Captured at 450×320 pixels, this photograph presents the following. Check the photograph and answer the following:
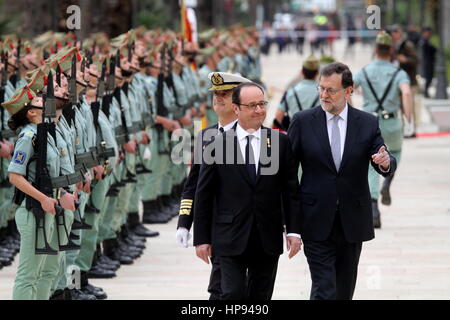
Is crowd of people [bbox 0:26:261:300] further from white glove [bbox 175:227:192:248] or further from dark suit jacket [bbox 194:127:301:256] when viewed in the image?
dark suit jacket [bbox 194:127:301:256]

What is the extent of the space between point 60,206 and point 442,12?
22.1 meters

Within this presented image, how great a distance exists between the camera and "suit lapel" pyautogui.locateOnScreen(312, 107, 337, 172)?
9227 mm

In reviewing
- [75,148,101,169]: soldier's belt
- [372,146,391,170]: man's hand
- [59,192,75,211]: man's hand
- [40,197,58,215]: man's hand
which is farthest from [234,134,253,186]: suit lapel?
[75,148,101,169]: soldier's belt

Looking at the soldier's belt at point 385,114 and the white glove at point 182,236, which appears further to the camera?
the soldier's belt at point 385,114

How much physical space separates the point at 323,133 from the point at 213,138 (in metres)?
0.78

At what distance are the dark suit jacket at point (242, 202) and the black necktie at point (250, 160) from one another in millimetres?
28

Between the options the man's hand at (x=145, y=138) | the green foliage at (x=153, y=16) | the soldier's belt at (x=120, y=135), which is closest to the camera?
the soldier's belt at (x=120, y=135)

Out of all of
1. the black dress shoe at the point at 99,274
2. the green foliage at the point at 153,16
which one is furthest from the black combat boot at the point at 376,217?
the green foliage at the point at 153,16

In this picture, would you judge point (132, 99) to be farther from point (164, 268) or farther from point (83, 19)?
point (83, 19)

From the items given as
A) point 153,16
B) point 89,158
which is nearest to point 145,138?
point 89,158

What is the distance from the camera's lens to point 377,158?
8.98 meters

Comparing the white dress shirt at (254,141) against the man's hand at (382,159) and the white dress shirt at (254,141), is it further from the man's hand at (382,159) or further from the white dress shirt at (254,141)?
the man's hand at (382,159)

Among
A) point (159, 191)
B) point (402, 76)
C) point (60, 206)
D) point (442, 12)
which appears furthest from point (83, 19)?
point (60, 206)

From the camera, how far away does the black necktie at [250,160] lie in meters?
8.89
